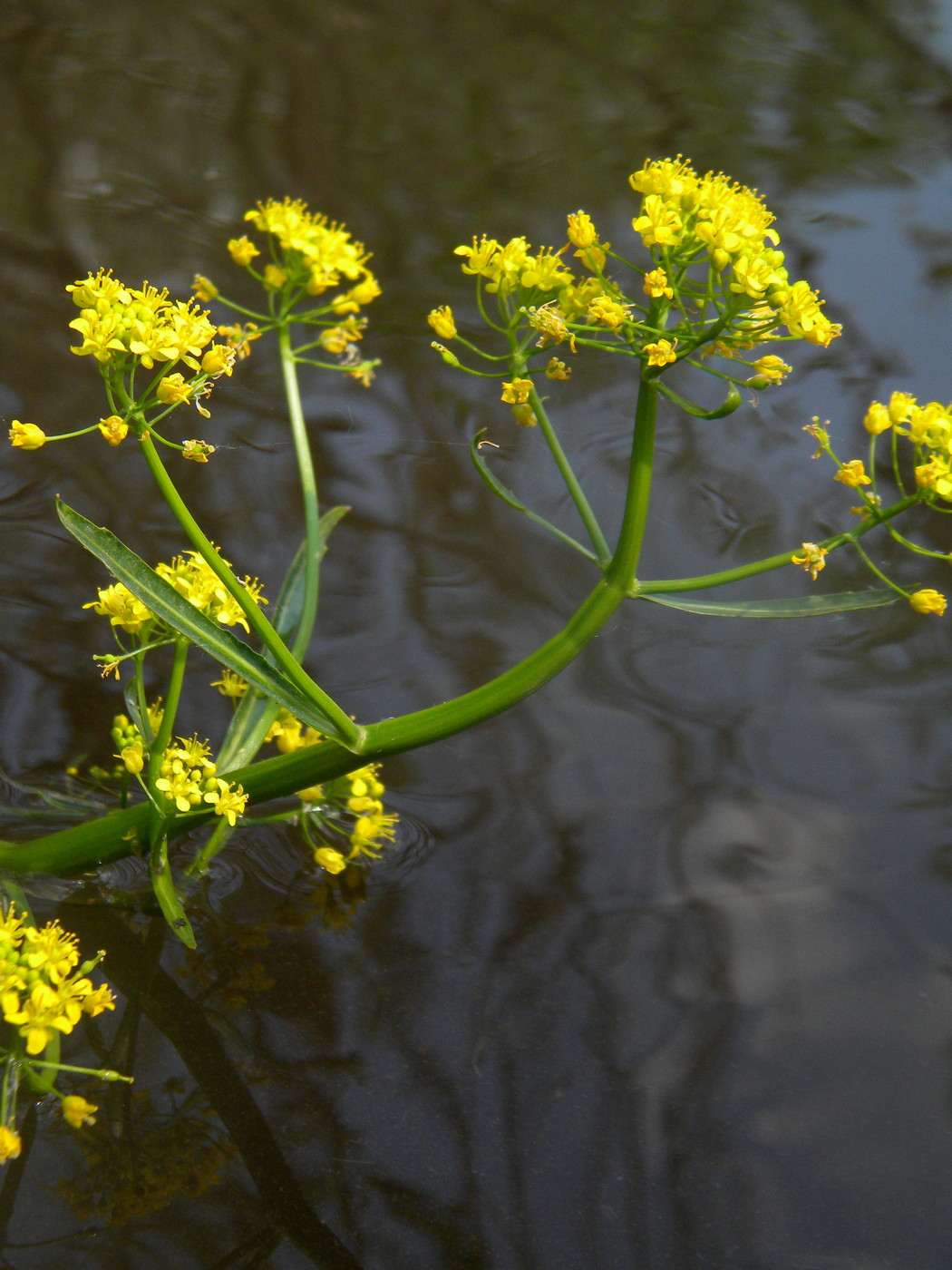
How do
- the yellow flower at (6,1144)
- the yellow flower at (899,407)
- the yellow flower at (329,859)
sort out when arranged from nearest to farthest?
the yellow flower at (6,1144) < the yellow flower at (899,407) < the yellow flower at (329,859)

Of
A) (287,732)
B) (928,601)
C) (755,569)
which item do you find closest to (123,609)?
(287,732)

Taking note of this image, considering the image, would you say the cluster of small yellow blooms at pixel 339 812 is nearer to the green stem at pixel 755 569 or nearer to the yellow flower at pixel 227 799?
the yellow flower at pixel 227 799

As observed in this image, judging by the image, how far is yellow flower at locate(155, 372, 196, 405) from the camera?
61 centimetres

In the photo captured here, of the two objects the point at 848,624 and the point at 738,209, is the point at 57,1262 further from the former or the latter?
the point at 848,624

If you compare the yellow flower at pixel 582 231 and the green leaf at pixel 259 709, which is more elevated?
the yellow flower at pixel 582 231

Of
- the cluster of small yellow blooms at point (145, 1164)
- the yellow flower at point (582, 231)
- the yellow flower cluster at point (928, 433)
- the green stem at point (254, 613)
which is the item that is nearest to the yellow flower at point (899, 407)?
A: the yellow flower cluster at point (928, 433)

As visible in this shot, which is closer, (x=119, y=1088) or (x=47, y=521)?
(x=119, y=1088)

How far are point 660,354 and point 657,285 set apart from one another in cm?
4

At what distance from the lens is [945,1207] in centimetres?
72

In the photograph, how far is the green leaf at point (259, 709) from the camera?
32.3 inches

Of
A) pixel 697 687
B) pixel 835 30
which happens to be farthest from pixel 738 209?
pixel 835 30

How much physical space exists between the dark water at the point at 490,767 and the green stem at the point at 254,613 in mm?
210

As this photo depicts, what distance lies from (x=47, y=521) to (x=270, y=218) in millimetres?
369

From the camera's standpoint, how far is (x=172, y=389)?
613 mm
